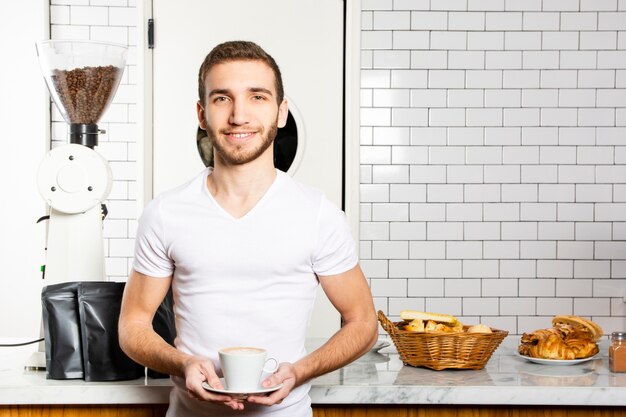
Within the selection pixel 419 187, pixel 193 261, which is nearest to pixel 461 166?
pixel 419 187

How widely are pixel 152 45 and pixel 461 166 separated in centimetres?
155

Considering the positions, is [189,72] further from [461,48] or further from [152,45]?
[461,48]

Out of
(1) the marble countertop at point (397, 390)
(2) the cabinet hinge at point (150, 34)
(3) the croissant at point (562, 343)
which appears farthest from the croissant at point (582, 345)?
(2) the cabinet hinge at point (150, 34)

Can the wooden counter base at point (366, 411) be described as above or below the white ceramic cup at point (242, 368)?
below

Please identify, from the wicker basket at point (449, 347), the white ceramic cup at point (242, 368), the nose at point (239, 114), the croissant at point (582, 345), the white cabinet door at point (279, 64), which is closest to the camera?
the white ceramic cup at point (242, 368)

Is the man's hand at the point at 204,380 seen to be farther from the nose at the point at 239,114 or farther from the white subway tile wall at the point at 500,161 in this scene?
the white subway tile wall at the point at 500,161

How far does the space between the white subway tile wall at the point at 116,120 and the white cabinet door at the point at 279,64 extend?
0.12m

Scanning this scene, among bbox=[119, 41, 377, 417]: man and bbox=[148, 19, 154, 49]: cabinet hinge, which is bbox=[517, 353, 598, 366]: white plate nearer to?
bbox=[119, 41, 377, 417]: man

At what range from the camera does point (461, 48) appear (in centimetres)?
395

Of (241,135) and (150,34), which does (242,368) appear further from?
(150,34)

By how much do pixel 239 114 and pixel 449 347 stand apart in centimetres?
88

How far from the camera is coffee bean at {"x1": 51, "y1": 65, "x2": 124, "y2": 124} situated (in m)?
2.38

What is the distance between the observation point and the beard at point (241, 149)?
5.90 feet

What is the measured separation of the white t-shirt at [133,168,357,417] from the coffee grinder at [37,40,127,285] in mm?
484
